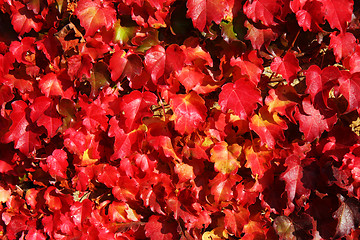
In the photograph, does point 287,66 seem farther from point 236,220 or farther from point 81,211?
point 81,211

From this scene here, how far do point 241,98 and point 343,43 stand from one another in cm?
59

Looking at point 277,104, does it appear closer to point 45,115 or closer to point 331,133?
point 331,133

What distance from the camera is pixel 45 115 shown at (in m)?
1.79

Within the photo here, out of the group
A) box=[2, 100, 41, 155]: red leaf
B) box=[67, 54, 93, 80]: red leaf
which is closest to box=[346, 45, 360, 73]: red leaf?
box=[67, 54, 93, 80]: red leaf

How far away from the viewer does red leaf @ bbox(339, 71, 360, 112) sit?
1.56 meters

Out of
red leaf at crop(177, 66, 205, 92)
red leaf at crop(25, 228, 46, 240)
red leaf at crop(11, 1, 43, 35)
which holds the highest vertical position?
red leaf at crop(11, 1, 43, 35)

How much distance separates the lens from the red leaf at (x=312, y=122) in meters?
1.63

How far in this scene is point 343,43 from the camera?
161cm

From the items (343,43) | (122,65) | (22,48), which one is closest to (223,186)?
(122,65)

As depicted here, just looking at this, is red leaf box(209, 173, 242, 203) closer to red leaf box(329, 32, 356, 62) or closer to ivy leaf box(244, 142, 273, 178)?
ivy leaf box(244, 142, 273, 178)

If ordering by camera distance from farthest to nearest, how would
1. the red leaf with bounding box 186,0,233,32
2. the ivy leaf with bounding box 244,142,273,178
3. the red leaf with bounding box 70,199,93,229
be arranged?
the red leaf with bounding box 70,199,93,229, the ivy leaf with bounding box 244,142,273,178, the red leaf with bounding box 186,0,233,32

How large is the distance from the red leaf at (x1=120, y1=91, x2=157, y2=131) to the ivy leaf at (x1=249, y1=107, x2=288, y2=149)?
552 millimetres

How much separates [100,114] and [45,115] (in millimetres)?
316

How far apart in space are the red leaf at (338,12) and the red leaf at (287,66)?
24 centimetres
